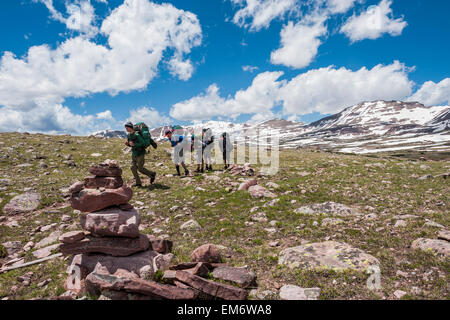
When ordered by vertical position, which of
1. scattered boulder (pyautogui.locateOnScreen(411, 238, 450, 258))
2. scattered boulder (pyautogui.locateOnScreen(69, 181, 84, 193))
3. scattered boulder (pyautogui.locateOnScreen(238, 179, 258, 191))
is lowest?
scattered boulder (pyautogui.locateOnScreen(411, 238, 450, 258))

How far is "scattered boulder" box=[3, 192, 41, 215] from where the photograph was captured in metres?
12.2

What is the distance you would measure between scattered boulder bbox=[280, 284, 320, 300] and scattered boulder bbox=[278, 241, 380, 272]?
941 millimetres

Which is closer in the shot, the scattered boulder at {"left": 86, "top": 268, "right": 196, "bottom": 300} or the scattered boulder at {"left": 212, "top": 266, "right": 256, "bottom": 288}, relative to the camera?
the scattered boulder at {"left": 86, "top": 268, "right": 196, "bottom": 300}

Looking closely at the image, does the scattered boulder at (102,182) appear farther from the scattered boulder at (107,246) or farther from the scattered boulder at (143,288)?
the scattered boulder at (143,288)

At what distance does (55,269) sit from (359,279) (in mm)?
9565

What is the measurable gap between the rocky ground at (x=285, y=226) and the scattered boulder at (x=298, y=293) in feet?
0.08

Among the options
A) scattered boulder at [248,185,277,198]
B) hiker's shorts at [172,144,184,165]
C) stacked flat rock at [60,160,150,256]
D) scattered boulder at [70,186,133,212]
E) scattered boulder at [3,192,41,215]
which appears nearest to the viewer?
stacked flat rock at [60,160,150,256]

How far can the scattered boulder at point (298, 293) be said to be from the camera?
5.56 meters

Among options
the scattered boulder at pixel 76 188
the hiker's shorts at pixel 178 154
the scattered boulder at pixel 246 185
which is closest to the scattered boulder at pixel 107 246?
the scattered boulder at pixel 76 188

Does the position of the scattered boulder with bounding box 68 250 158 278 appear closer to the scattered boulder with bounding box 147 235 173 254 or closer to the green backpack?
the scattered boulder with bounding box 147 235 173 254

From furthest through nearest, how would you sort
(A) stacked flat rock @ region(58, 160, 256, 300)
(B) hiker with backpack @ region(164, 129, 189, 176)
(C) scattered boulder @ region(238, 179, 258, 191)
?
(B) hiker with backpack @ region(164, 129, 189, 176) → (C) scattered boulder @ region(238, 179, 258, 191) → (A) stacked flat rock @ region(58, 160, 256, 300)

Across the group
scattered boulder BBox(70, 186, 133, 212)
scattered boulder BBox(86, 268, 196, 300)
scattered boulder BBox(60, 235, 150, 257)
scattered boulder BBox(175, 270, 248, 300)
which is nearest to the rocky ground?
scattered boulder BBox(175, 270, 248, 300)

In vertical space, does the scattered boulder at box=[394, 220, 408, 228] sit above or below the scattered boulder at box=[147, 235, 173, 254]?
above
